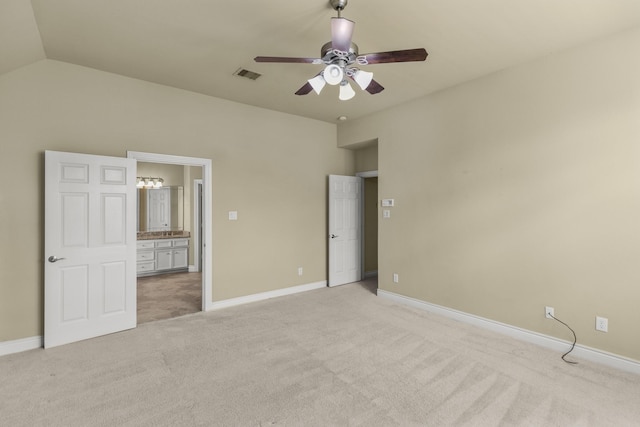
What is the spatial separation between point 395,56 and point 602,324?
2973 millimetres

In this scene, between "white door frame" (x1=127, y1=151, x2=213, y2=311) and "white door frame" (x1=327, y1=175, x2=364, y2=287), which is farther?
"white door frame" (x1=327, y1=175, x2=364, y2=287)

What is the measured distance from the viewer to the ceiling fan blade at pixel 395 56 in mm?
2150

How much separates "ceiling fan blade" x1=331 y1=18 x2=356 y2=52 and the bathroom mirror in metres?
6.15

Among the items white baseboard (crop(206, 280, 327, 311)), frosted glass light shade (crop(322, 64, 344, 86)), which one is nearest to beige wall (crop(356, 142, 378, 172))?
white baseboard (crop(206, 280, 327, 311))

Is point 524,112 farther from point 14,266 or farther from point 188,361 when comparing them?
point 14,266

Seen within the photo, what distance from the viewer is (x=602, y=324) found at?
2.77 m

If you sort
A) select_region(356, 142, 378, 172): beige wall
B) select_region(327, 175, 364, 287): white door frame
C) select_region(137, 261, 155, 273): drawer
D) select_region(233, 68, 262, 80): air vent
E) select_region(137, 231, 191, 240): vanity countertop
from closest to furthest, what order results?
1. select_region(233, 68, 262, 80): air vent
2. select_region(327, 175, 364, 287): white door frame
3. select_region(356, 142, 378, 172): beige wall
4. select_region(137, 261, 155, 273): drawer
5. select_region(137, 231, 191, 240): vanity countertop

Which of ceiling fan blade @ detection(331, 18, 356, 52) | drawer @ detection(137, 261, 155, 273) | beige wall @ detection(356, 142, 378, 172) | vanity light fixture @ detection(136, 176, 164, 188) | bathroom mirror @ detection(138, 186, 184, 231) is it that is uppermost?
ceiling fan blade @ detection(331, 18, 356, 52)

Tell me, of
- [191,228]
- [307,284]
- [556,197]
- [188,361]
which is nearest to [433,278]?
[556,197]

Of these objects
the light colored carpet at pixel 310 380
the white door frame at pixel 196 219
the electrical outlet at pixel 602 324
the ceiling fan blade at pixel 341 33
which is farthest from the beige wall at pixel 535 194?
the white door frame at pixel 196 219

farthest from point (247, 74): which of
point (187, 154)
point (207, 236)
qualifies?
point (207, 236)

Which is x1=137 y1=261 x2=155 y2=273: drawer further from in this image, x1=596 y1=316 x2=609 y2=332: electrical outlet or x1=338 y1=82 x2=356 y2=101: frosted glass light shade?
x1=596 y1=316 x2=609 y2=332: electrical outlet

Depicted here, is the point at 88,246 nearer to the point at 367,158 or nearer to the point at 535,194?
the point at 367,158

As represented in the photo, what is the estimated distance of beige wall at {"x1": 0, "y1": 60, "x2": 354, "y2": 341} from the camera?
300cm
